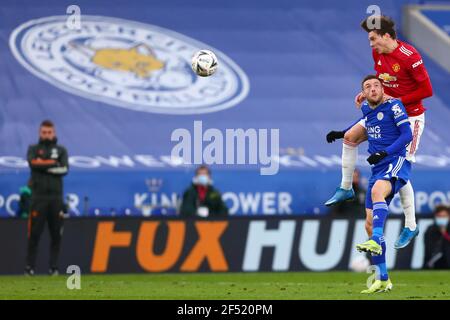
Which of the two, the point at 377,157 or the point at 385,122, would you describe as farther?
the point at 385,122

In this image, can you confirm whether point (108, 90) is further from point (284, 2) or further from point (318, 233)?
point (318, 233)

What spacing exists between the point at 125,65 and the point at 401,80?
12.3 meters

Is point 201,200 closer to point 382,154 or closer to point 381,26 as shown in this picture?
point 381,26

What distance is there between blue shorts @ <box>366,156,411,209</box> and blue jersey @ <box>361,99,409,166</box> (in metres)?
0.05

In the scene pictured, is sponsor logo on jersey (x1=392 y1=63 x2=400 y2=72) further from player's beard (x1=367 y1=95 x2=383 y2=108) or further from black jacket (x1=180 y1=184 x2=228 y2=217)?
black jacket (x1=180 y1=184 x2=228 y2=217)

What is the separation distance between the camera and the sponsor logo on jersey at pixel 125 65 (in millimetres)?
25297

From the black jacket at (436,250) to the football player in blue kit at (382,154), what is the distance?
7213mm

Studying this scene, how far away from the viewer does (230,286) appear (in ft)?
51.7

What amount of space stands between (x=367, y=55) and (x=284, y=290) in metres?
12.7

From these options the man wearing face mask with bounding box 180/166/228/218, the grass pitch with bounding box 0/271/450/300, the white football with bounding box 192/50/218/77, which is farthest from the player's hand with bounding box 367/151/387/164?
the man wearing face mask with bounding box 180/166/228/218

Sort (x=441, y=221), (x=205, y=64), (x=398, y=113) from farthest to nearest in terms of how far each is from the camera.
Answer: (x=441, y=221), (x=205, y=64), (x=398, y=113)

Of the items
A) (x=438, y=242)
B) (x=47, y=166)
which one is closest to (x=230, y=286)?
(x=47, y=166)

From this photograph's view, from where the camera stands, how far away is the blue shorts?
13.9 meters

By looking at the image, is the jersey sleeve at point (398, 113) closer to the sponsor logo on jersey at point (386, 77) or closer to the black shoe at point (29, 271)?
the sponsor logo on jersey at point (386, 77)
